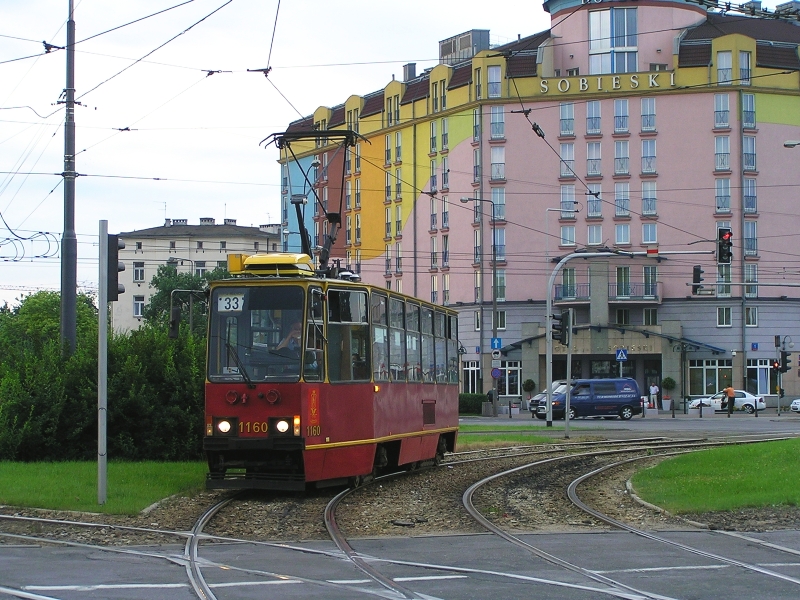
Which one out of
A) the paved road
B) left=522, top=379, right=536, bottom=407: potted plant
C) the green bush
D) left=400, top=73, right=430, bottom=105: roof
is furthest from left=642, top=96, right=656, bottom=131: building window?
the paved road

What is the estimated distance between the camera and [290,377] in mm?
16375

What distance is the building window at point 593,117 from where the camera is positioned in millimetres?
70750

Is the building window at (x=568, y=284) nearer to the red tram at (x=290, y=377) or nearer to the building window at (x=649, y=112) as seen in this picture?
the building window at (x=649, y=112)

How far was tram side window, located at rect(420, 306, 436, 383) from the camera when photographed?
21.7 metres

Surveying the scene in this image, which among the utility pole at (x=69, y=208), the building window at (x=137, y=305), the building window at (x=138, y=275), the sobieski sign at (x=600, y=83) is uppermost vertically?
the sobieski sign at (x=600, y=83)

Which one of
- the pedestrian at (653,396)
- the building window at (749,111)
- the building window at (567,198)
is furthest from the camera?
the building window at (567,198)

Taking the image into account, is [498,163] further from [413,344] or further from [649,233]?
[413,344]

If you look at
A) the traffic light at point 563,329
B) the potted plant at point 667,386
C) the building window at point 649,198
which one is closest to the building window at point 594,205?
the building window at point 649,198

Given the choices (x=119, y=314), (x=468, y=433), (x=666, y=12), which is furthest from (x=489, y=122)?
(x=119, y=314)

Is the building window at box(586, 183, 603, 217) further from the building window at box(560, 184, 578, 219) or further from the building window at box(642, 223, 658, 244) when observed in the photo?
the building window at box(642, 223, 658, 244)

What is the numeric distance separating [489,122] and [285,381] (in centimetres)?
5772

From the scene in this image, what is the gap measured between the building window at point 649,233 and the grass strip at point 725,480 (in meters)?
47.0

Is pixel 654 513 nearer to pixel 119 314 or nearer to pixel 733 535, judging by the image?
pixel 733 535

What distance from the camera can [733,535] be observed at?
1298 centimetres
